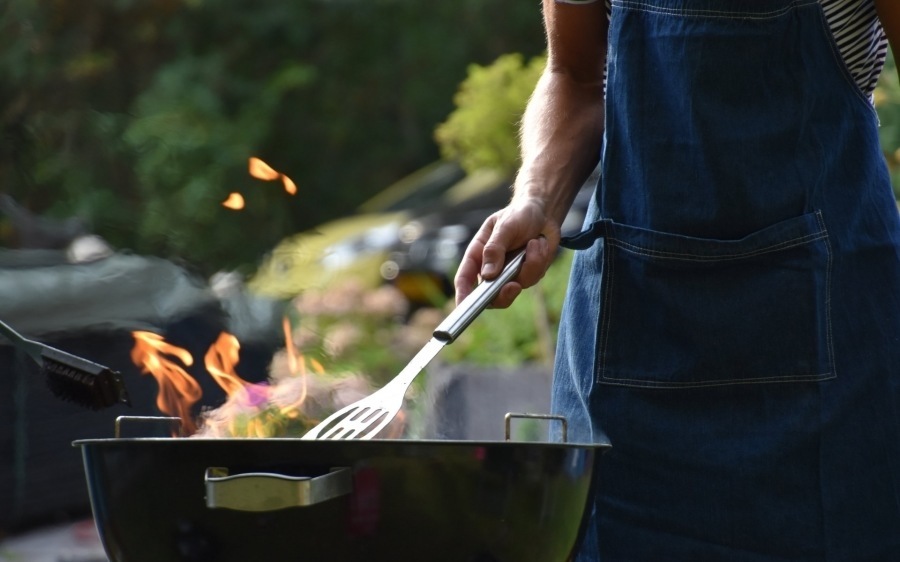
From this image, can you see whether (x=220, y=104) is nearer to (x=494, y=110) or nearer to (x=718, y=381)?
(x=494, y=110)

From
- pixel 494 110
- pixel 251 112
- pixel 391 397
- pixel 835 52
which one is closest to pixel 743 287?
pixel 835 52

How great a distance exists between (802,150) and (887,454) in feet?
1.13

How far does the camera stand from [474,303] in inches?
48.4

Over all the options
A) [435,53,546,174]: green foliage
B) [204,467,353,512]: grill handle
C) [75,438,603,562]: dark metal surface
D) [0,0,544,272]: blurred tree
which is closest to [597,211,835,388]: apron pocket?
[75,438,603,562]: dark metal surface

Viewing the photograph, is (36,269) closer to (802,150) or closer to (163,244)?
(163,244)

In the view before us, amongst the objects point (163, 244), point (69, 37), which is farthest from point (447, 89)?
point (163, 244)

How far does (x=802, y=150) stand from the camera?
4.21ft

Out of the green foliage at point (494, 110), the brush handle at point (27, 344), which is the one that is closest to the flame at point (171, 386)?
the brush handle at point (27, 344)

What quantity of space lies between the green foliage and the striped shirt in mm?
3484

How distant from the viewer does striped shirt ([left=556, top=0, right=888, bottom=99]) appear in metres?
1.30

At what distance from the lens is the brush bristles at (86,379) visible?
125 cm

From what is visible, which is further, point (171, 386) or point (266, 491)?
point (171, 386)

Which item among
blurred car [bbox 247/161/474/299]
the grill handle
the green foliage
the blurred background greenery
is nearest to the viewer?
the grill handle

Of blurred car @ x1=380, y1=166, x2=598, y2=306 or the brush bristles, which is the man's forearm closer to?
the brush bristles
